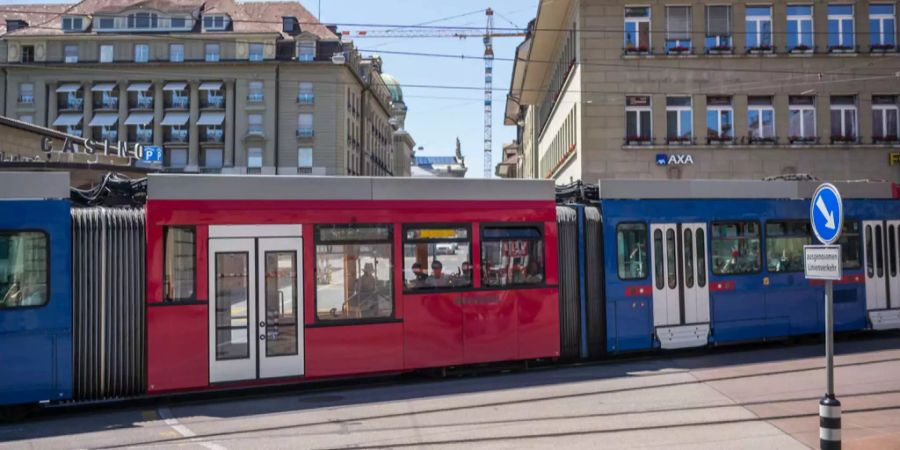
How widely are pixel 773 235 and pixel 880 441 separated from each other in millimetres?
7428

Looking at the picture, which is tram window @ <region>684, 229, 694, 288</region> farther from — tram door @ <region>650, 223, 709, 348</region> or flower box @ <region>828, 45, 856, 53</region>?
flower box @ <region>828, 45, 856, 53</region>

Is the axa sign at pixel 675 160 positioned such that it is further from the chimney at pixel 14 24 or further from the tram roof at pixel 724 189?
the chimney at pixel 14 24

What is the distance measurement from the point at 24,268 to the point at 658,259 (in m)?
10.1

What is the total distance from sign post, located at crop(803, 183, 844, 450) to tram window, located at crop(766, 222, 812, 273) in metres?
7.01

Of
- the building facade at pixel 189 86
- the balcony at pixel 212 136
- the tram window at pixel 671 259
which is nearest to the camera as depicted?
the tram window at pixel 671 259

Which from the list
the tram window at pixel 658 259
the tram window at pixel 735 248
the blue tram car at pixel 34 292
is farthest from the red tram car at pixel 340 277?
the tram window at pixel 735 248

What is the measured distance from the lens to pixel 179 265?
11.2 metres

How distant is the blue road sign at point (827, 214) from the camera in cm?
819

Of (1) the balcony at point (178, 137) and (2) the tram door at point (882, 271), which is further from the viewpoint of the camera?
(1) the balcony at point (178, 137)

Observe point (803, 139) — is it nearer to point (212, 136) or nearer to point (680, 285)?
point (680, 285)

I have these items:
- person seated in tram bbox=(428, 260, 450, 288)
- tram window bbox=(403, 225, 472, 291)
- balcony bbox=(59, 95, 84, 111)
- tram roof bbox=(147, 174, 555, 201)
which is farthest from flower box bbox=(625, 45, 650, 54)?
balcony bbox=(59, 95, 84, 111)

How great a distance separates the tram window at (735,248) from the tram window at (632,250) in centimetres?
146

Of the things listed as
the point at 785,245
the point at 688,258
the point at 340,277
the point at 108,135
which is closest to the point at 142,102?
the point at 108,135

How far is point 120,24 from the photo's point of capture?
6662 centimetres
